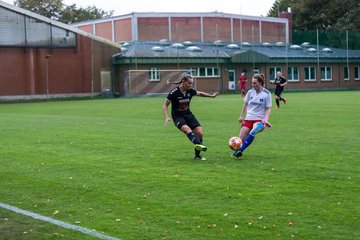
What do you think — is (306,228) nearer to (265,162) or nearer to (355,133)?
(265,162)

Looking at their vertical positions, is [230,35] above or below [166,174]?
above

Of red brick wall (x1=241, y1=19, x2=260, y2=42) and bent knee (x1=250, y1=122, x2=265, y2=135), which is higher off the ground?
red brick wall (x1=241, y1=19, x2=260, y2=42)

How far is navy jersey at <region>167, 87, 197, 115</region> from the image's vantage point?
12703mm

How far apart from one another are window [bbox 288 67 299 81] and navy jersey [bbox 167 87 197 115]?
187 feet

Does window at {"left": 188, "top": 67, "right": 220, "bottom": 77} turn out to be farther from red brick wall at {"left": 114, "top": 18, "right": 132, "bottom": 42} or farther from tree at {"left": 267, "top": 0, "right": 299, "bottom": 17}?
tree at {"left": 267, "top": 0, "right": 299, "bottom": 17}

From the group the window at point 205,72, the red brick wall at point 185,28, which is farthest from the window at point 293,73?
the red brick wall at point 185,28

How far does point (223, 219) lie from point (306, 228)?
981 mm

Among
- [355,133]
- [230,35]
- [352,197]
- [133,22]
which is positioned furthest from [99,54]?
[352,197]

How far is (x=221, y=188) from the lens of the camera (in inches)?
360

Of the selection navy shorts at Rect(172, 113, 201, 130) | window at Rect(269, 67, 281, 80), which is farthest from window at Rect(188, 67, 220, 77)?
navy shorts at Rect(172, 113, 201, 130)

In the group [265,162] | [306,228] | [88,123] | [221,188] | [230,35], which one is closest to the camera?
[306,228]

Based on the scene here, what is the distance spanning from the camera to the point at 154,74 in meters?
58.8

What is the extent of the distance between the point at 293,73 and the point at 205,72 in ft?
37.8

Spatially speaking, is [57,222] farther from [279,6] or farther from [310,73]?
[279,6]
